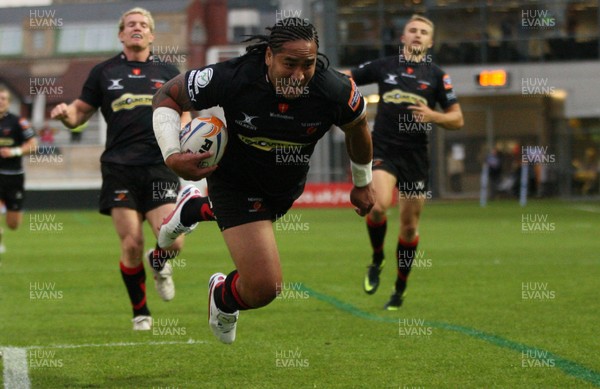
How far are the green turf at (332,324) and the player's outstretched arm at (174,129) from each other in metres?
1.42

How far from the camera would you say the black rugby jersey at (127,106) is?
8.98m

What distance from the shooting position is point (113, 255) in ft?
58.3

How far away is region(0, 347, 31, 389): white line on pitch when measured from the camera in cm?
667

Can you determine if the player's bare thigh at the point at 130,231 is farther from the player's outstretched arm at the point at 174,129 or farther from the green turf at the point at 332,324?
the player's outstretched arm at the point at 174,129

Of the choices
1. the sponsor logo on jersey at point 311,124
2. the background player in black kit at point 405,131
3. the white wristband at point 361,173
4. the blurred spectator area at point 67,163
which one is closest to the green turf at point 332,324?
the background player in black kit at point 405,131

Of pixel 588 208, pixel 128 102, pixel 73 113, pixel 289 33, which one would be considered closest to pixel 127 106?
pixel 128 102

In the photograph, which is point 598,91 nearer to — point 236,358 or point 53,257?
point 53,257

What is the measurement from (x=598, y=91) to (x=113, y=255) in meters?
25.2

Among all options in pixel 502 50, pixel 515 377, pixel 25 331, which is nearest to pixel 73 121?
pixel 25 331

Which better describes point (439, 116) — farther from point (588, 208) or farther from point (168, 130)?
point (588, 208)

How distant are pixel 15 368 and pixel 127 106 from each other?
2.62 meters

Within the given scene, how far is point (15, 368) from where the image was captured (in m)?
7.25

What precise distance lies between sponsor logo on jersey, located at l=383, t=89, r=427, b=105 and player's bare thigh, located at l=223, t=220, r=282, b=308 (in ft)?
12.9

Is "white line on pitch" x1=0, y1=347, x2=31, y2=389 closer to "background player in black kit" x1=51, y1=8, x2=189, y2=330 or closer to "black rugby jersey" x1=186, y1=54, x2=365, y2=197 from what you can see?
"background player in black kit" x1=51, y1=8, x2=189, y2=330
